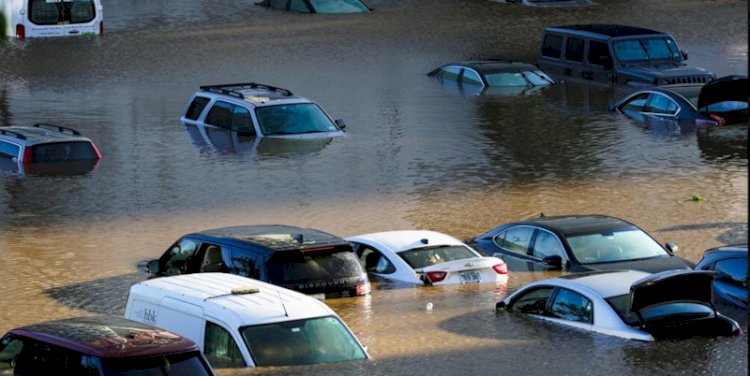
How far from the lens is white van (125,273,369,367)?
15.7 metres

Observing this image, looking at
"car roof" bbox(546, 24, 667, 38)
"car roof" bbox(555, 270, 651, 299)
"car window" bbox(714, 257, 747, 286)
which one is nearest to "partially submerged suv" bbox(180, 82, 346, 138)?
"car roof" bbox(546, 24, 667, 38)

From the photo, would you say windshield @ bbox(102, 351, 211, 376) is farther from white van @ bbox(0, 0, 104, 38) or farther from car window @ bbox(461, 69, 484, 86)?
white van @ bbox(0, 0, 104, 38)

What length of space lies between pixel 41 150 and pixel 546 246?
13131mm

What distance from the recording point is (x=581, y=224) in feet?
76.7

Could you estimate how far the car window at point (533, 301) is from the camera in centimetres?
1978

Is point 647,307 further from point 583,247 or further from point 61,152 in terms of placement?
point 61,152

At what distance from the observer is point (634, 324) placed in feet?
60.4

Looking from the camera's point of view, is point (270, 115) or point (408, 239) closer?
point (408, 239)

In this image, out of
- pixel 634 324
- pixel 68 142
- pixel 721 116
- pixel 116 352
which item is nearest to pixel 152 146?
pixel 68 142

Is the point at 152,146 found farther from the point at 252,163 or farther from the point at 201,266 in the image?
the point at 201,266

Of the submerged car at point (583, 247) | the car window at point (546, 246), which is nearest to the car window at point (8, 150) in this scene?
the submerged car at point (583, 247)

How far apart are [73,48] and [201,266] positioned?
3048 cm

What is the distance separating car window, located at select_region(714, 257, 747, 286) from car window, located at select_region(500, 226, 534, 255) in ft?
10.7

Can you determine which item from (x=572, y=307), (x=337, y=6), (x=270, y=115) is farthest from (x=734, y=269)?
(x=337, y=6)
